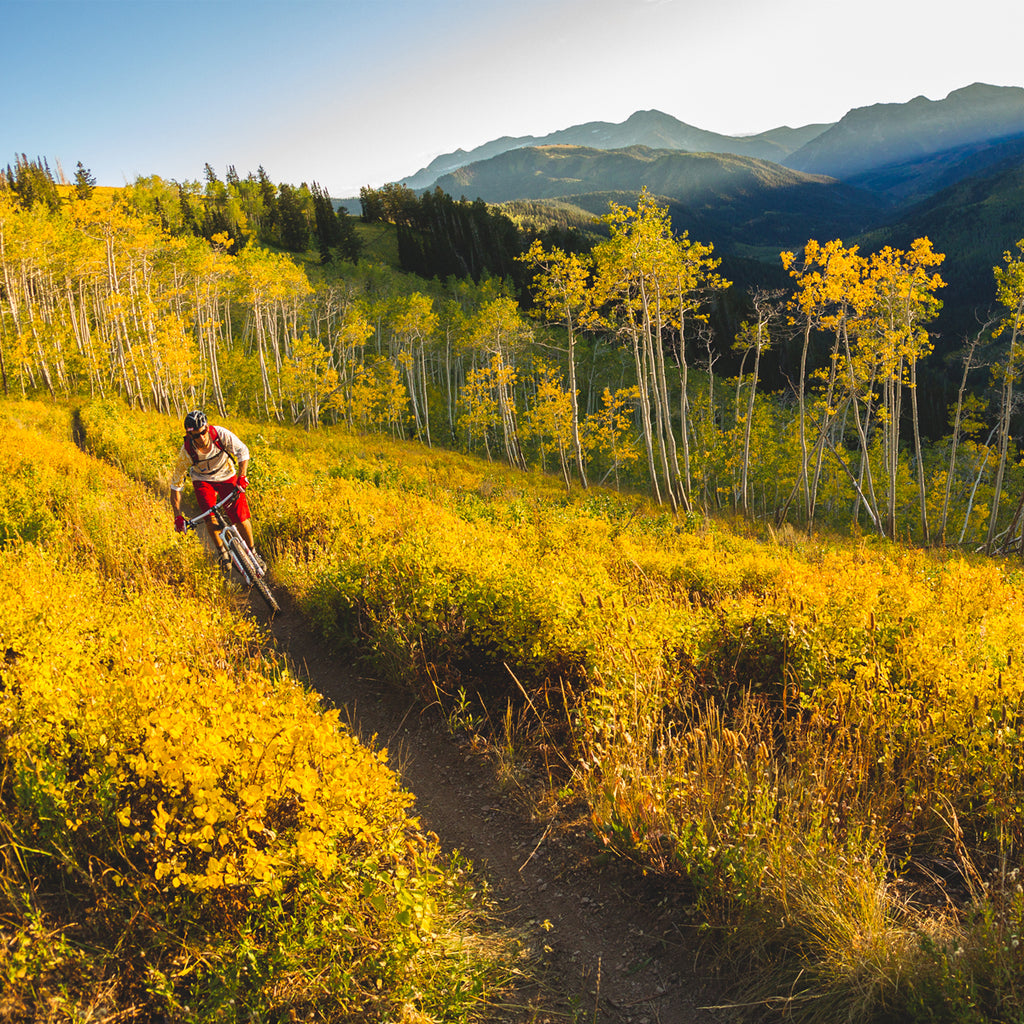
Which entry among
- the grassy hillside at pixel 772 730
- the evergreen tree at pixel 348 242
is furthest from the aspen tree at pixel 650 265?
the evergreen tree at pixel 348 242

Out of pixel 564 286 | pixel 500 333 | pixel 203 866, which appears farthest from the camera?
pixel 500 333

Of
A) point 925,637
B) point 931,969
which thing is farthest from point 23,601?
point 925,637

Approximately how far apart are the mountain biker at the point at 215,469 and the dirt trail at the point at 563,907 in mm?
3813

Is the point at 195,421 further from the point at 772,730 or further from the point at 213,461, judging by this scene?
the point at 772,730

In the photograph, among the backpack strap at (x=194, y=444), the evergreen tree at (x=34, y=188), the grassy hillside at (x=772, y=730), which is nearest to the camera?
A: the grassy hillside at (x=772, y=730)

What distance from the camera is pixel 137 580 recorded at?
19.4 feet

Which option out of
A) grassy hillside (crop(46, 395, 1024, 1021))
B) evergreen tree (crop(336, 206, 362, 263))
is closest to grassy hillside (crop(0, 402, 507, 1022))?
grassy hillside (crop(46, 395, 1024, 1021))

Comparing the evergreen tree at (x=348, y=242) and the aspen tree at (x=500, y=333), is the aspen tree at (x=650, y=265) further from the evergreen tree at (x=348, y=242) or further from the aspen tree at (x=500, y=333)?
the evergreen tree at (x=348, y=242)

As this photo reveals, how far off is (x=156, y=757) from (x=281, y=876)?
756 millimetres

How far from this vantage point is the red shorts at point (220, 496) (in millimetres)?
6801

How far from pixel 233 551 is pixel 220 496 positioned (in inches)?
32.4

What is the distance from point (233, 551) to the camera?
659 cm

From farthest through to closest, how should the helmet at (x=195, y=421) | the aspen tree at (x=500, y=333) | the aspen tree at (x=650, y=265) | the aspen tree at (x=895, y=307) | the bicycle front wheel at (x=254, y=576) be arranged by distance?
the aspen tree at (x=500, y=333) → the aspen tree at (x=895, y=307) → the aspen tree at (x=650, y=265) → the bicycle front wheel at (x=254, y=576) → the helmet at (x=195, y=421)

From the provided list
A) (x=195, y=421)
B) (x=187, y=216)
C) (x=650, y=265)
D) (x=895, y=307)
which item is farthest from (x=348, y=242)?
(x=195, y=421)
